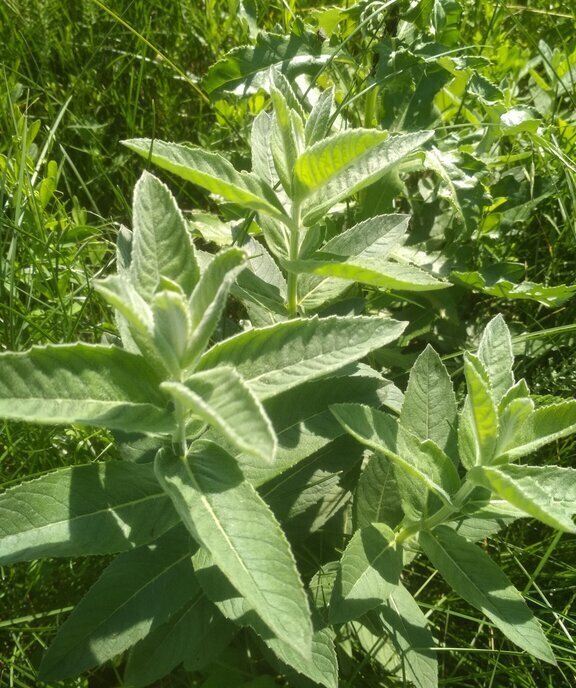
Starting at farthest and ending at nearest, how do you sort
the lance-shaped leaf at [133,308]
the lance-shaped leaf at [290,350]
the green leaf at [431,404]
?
the green leaf at [431,404], the lance-shaped leaf at [290,350], the lance-shaped leaf at [133,308]

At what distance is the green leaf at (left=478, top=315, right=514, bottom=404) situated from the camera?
210 centimetres

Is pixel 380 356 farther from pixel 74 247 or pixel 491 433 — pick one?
pixel 74 247

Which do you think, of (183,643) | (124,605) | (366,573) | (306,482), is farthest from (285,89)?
(183,643)

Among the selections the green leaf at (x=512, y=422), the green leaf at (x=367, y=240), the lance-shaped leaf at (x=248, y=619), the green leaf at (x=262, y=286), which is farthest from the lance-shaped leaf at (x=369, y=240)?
the lance-shaped leaf at (x=248, y=619)

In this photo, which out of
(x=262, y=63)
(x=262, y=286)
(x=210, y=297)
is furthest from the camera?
(x=262, y=63)

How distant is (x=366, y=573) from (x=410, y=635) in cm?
28

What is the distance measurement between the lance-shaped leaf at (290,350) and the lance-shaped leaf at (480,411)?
0.25 m

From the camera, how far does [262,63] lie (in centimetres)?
279

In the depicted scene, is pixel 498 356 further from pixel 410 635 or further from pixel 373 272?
pixel 410 635

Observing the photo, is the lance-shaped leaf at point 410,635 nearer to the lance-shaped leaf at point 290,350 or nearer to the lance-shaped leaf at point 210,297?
the lance-shaped leaf at point 290,350

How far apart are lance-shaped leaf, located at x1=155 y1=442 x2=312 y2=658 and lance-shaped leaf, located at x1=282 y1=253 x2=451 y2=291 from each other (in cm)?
56

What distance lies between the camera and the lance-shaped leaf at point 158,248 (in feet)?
5.86

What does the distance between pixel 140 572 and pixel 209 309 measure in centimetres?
86

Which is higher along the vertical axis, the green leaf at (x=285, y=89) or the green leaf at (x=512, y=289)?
the green leaf at (x=285, y=89)
